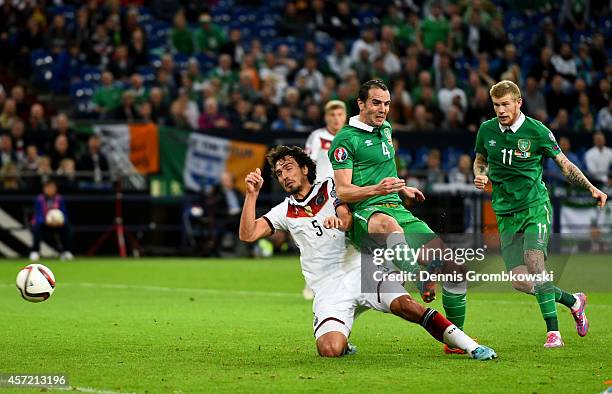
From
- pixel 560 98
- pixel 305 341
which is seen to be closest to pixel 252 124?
pixel 560 98

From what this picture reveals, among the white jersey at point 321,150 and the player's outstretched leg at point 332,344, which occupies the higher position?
the white jersey at point 321,150

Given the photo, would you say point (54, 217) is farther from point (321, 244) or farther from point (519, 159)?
point (519, 159)

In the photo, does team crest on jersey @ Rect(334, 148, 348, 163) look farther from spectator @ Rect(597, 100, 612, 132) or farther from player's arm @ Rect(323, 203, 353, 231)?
spectator @ Rect(597, 100, 612, 132)

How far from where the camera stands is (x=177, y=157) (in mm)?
24266

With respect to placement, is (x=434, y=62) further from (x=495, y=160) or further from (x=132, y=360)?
(x=132, y=360)

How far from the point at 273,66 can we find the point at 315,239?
17313 millimetres

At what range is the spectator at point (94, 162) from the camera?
78.1ft

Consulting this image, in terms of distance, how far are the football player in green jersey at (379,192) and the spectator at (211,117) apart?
47.5 ft

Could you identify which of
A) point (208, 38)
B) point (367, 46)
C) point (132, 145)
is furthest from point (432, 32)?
point (132, 145)

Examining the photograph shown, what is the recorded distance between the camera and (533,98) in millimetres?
26641

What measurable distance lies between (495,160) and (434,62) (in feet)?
56.7

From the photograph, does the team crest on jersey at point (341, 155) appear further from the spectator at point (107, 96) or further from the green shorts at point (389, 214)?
the spectator at point (107, 96)

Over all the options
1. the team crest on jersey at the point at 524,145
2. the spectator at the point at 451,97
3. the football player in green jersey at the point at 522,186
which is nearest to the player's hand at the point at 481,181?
the football player in green jersey at the point at 522,186

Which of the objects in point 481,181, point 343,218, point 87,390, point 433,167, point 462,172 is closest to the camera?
point 87,390
